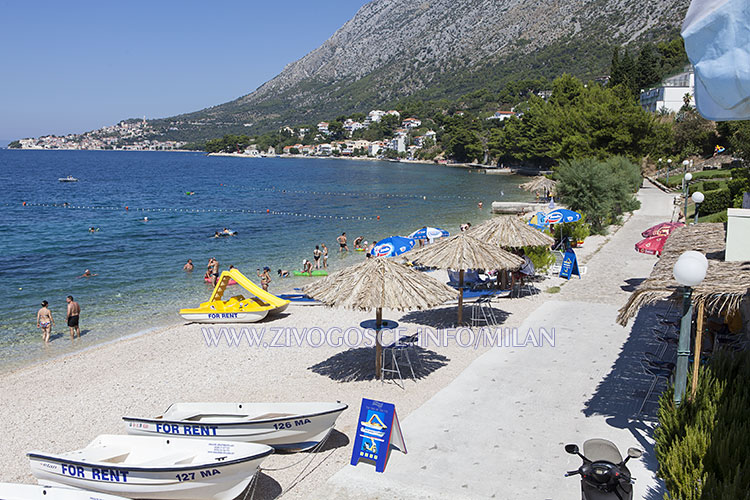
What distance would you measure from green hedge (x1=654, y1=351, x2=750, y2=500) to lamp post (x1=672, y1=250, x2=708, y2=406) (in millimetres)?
281

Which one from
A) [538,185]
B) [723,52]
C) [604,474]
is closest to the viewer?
[723,52]

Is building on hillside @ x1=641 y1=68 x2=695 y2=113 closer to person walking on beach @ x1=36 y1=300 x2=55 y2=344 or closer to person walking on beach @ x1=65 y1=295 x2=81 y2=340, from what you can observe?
person walking on beach @ x1=65 y1=295 x2=81 y2=340

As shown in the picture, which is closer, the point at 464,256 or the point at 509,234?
the point at 464,256

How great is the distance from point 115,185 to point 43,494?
79.5 m

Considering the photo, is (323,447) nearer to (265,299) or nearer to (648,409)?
(648,409)

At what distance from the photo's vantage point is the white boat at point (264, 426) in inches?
299

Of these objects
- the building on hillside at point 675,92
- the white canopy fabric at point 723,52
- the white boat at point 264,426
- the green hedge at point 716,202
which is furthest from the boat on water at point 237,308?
the building on hillside at point 675,92

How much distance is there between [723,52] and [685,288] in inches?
144

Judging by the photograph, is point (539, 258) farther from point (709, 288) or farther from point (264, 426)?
point (264, 426)

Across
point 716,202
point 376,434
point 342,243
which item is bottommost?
point 342,243

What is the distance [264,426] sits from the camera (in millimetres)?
7621

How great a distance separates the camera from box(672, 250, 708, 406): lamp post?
560 centimetres

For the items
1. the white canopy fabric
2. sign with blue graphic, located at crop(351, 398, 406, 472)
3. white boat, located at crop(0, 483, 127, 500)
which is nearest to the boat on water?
sign with blue graphic, located at crop(351, 398, 406, 472)

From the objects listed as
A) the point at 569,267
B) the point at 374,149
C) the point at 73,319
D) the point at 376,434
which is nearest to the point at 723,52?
the point at 376,434
